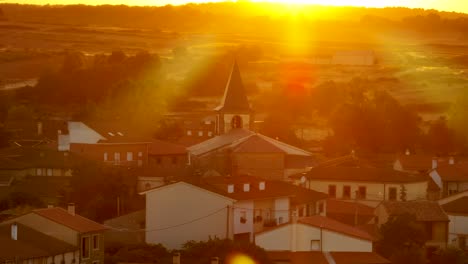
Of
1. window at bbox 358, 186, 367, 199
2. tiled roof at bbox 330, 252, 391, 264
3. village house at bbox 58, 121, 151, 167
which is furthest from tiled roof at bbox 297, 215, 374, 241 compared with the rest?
village house at bbox 58, 121, 151, 167

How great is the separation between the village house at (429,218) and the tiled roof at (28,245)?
1138 cm

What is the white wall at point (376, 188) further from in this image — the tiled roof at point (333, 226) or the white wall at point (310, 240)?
the white wall at point (310, 240)

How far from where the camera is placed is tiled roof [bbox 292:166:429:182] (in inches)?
1941

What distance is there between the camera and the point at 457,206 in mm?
44406

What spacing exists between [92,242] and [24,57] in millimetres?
79284

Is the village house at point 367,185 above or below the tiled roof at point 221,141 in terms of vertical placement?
below

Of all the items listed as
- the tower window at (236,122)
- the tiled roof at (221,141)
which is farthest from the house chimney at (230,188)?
the tower window at (236,122)

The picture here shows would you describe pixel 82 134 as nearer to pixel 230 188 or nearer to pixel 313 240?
pixel 230 188

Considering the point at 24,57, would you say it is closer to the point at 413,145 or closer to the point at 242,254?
the point at 413,145

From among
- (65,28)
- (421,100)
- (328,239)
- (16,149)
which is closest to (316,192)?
(328,239)

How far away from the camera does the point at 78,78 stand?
92688mm

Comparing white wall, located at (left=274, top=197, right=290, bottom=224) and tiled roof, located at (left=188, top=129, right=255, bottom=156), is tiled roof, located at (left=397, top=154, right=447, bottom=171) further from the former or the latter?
Answer: white wall, located at (left=274, top=197, right=290, bottom=224)

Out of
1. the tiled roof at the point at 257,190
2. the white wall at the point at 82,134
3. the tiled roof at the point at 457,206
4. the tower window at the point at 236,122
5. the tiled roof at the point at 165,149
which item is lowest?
the tiled roof at the point at 457,206

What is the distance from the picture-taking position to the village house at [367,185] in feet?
161
